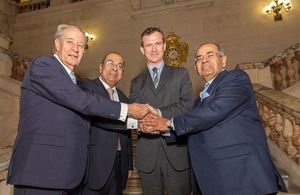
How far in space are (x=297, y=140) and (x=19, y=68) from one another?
7458 millimetres

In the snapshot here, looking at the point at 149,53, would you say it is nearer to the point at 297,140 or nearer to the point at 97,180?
the point at 97,180

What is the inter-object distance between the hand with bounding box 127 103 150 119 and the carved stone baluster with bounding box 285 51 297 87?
5133 millimetres

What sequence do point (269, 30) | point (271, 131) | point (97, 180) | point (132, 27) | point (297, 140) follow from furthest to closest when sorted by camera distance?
1. point (132, 27)
2. point (269, 30)
3. point (271, 131)
4. point (297, 140)
5. point (97, 180)

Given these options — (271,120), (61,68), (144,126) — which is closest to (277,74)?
(271,120)

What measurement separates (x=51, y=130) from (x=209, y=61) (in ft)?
5.16

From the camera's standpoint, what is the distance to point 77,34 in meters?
2.66

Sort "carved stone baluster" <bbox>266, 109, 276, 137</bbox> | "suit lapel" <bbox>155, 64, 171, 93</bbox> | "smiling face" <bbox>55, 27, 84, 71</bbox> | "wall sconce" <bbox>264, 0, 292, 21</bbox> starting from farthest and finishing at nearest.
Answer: "wall sconce" <bbox>264, 0, 292, 21</bbox>
"carved stone baluster" <bbox>266, 109, 276, 137</bbox>
"suit lapel" <bbox>155, 64, 171, 93</bbox>
"smiling face" <bbox>55, 27, 84, 71</bbox>

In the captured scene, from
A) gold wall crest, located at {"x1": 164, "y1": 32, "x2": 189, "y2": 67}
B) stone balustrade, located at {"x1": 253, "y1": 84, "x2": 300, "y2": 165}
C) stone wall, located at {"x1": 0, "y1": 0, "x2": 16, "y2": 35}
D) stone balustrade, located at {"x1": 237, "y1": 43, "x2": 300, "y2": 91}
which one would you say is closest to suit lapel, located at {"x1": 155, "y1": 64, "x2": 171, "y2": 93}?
stone balustrade, located at {"x1": 253, "y1": 84, "x2": 300, "y2": 165}

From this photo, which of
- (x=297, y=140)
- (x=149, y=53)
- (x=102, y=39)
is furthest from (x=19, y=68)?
(x=297, y=140)

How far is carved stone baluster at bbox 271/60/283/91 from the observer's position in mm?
6976

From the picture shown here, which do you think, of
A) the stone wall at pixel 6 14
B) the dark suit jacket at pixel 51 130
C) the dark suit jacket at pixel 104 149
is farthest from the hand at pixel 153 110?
the stone wall at pixel 6 14

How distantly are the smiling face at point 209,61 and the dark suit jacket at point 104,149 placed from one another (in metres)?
0.99

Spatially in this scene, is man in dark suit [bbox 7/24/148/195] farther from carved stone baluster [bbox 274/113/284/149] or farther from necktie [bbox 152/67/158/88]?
carved stone baluster [bbox 274/113/284/149]

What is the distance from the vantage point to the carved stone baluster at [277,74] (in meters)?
6.98
